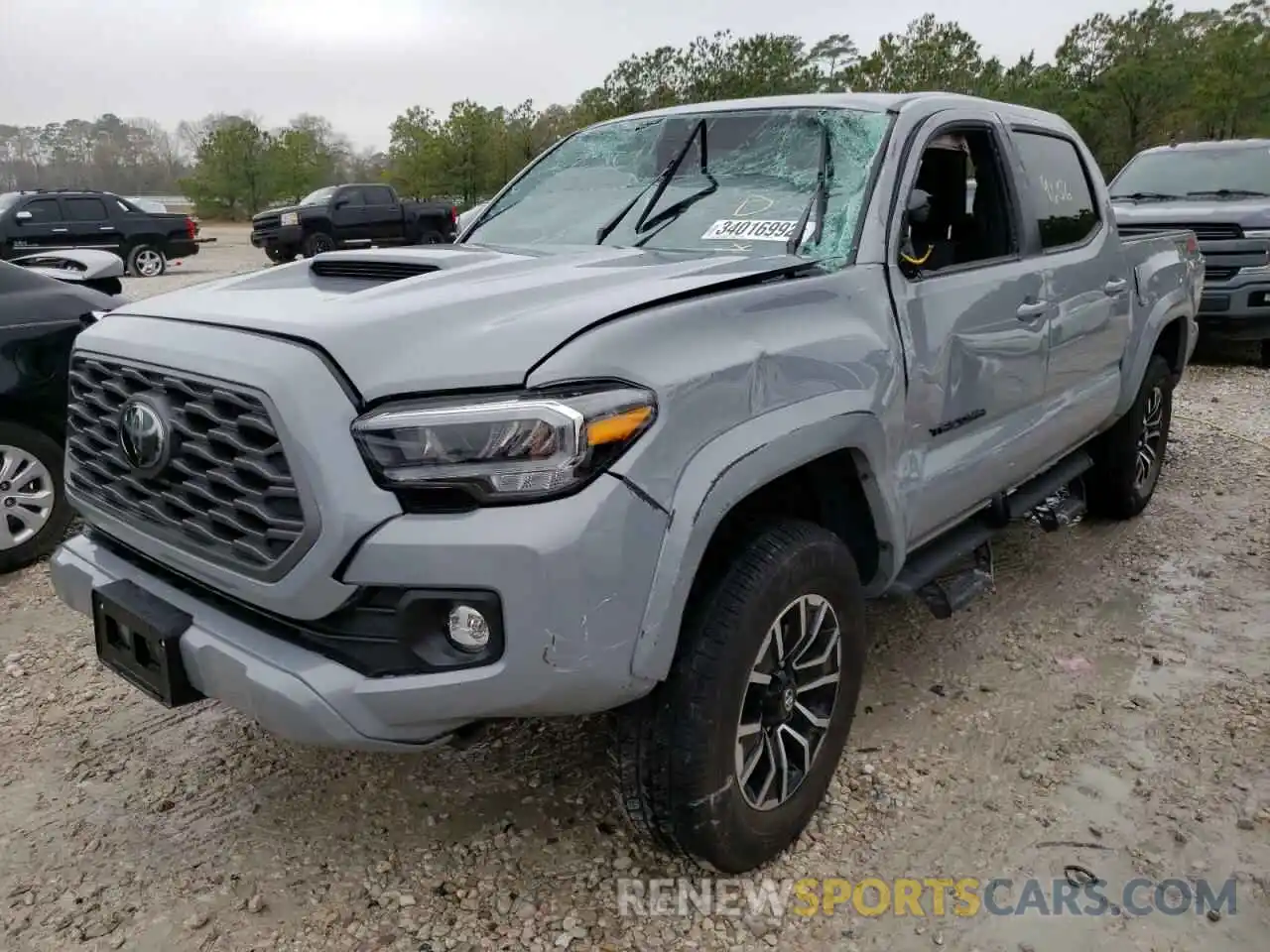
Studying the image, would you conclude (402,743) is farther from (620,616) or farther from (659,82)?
(659,82)

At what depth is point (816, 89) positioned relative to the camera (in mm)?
42938

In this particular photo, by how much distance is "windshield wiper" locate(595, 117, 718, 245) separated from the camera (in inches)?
124

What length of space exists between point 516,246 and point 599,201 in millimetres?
375

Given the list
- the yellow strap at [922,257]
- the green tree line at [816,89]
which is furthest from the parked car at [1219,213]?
the green tree line at [816,89]

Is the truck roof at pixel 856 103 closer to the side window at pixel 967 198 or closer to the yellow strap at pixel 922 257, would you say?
the side window at pixel 967 198

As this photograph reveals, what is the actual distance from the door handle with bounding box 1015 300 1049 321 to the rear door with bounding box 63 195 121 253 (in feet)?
60.5

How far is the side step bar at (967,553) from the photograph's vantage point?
3135 millimetres

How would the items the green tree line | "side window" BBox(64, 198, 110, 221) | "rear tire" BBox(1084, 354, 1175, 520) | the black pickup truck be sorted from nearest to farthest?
"rear tire" BBox(1084, 354, 1175, 520)
"side window" BBox(64, 198, 110, 221)
the black pickup truck
the green tree line

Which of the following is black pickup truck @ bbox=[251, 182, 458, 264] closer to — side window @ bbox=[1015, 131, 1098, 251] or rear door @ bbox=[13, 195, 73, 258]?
rear door @ bbox=[13, 195, 73, 258]

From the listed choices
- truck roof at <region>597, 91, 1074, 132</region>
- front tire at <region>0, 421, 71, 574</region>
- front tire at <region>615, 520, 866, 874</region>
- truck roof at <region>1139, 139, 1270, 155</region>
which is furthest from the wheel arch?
truck roof at <region>1139, 139, 1270, 155</region>

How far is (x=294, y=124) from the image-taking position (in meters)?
60.4

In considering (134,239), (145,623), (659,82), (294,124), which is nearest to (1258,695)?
(145,623)

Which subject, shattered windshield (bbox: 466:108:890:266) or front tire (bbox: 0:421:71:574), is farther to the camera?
front tire (bbox: 0:421:71:574)

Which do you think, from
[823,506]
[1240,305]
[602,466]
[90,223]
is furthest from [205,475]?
[90,223]
